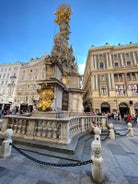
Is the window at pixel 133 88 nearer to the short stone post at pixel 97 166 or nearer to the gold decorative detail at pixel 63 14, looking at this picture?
the gold decorative detail at pixel 63 14

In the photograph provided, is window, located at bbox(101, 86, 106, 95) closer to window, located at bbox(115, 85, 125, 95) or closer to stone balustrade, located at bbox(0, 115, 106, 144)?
window, located at bbox(115, 85, 125, 95)

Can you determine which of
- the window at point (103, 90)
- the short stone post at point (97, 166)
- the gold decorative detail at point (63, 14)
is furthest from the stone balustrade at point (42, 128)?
the window at point (103, 90)

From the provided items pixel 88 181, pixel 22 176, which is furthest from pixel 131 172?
pixel 22 176

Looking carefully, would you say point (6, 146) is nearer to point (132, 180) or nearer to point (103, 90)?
point (132, 180)

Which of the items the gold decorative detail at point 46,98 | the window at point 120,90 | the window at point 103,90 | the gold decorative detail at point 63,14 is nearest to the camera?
the gold decorative detail at point 46,98

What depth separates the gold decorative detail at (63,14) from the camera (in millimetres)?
13961

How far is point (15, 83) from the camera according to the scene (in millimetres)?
36375

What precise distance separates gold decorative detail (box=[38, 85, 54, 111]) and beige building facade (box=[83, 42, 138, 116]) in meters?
24.3

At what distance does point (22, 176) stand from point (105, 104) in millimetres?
29437

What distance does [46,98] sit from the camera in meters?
7.28

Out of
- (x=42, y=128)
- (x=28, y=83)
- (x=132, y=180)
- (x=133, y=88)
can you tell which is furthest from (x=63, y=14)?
(x=133, y=88)

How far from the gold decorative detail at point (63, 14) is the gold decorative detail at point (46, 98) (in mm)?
11431

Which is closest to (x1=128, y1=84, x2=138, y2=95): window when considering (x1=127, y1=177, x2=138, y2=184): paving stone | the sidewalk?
the sidewalk

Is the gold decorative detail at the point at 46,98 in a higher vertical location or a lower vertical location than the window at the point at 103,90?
lower
